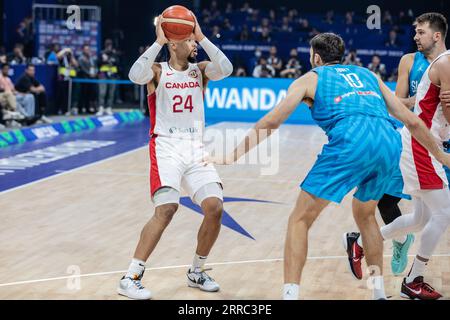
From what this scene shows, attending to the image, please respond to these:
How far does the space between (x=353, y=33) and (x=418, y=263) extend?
65.0 ft

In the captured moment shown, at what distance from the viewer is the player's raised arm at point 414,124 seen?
5.02m

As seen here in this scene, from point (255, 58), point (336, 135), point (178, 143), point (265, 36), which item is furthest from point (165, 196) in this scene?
point (265, 36)

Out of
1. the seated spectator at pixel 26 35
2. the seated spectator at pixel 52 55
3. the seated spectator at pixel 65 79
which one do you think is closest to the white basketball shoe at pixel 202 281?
the seated spectator at pixel 65 79

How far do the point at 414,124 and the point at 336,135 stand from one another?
514 mm

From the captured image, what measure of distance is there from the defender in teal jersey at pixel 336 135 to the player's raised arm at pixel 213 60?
0.90m

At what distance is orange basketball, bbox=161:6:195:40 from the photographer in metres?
5.59

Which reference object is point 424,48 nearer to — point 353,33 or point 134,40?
point 353,33

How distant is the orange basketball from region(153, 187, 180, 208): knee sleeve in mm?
1051

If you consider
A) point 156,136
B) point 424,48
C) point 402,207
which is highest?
point 424,48

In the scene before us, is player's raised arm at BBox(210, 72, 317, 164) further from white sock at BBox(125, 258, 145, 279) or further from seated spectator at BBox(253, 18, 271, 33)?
seated spectator at BBox(253, 18, 271, 33)

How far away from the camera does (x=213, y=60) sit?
227 inches

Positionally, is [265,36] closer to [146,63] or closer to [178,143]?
[178,143]
